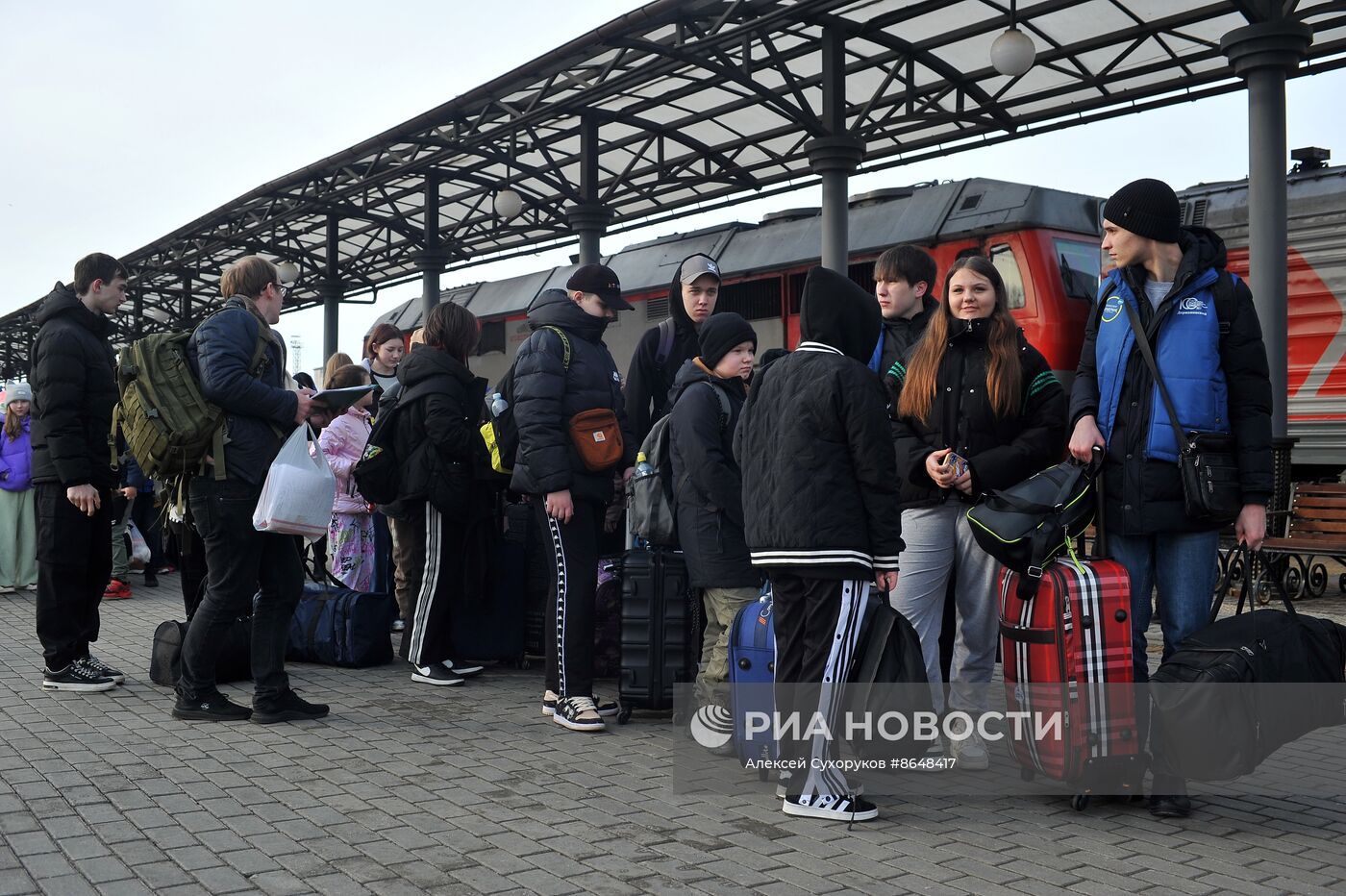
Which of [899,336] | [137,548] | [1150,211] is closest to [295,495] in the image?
[899,336]

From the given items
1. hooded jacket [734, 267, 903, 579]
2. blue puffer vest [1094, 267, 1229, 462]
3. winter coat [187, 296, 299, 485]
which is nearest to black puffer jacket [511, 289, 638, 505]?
winter coat [187, 296, 299, 485]

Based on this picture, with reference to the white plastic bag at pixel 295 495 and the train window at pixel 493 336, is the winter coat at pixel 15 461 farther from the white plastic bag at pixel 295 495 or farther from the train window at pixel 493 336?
the train window at pixel 493 336

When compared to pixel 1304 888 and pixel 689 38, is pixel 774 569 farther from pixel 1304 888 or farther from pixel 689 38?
pixel 689 38

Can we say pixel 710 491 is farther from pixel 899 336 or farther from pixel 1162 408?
pixel 1162 408

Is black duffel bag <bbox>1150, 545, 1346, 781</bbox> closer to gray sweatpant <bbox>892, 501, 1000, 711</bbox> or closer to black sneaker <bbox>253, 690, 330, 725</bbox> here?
gray sweatpant <bbox>892, 501, 1000, 711</bbox>

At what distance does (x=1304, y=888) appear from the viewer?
3.36 meters

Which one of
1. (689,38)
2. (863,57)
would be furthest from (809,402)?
(863,57)

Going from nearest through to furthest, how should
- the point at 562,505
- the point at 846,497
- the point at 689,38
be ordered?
the point at 846,497, the point at 562,505, the point at 689,38

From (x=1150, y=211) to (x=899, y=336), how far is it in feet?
3.95

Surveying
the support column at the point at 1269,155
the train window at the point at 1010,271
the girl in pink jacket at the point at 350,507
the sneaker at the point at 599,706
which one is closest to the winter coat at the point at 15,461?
the girl in pink jacket at the point at 350,507

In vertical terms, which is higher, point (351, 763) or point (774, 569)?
point (774, 569)

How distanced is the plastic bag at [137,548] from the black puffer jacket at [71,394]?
5.14m

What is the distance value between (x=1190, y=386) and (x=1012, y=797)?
1542mm

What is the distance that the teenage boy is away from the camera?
592cm
